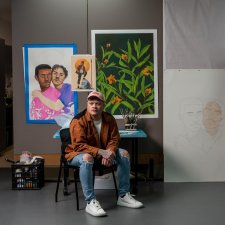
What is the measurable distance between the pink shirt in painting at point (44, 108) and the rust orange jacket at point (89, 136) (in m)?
1.13

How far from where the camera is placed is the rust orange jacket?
3686 millimetres

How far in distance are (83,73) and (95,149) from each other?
1479mm

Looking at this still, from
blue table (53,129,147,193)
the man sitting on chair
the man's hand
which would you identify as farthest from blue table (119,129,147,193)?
the man's hand

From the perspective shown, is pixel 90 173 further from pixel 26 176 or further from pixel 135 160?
pixel 26 176

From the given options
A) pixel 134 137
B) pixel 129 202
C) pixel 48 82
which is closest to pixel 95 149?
pixel 129 202

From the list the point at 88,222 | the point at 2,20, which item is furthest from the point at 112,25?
the point at 2,20

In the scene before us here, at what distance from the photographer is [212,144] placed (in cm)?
467

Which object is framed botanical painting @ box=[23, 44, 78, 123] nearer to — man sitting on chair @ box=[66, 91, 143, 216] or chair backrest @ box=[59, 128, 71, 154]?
chair backrest @ box=[59, 128, 71, 154]

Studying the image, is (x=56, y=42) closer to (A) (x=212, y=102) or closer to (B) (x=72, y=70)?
(B) (x=72, y=70)

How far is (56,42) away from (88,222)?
245 centimetres

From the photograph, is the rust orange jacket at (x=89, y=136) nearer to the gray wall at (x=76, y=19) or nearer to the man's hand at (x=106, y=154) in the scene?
the man's hand at (x=106, y=154)

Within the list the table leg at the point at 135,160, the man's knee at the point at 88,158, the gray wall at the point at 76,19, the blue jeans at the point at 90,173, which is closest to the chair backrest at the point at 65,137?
the blue jeans at the point at 90,173

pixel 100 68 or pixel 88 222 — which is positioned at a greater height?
pixel 100 68

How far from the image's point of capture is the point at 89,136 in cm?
377
